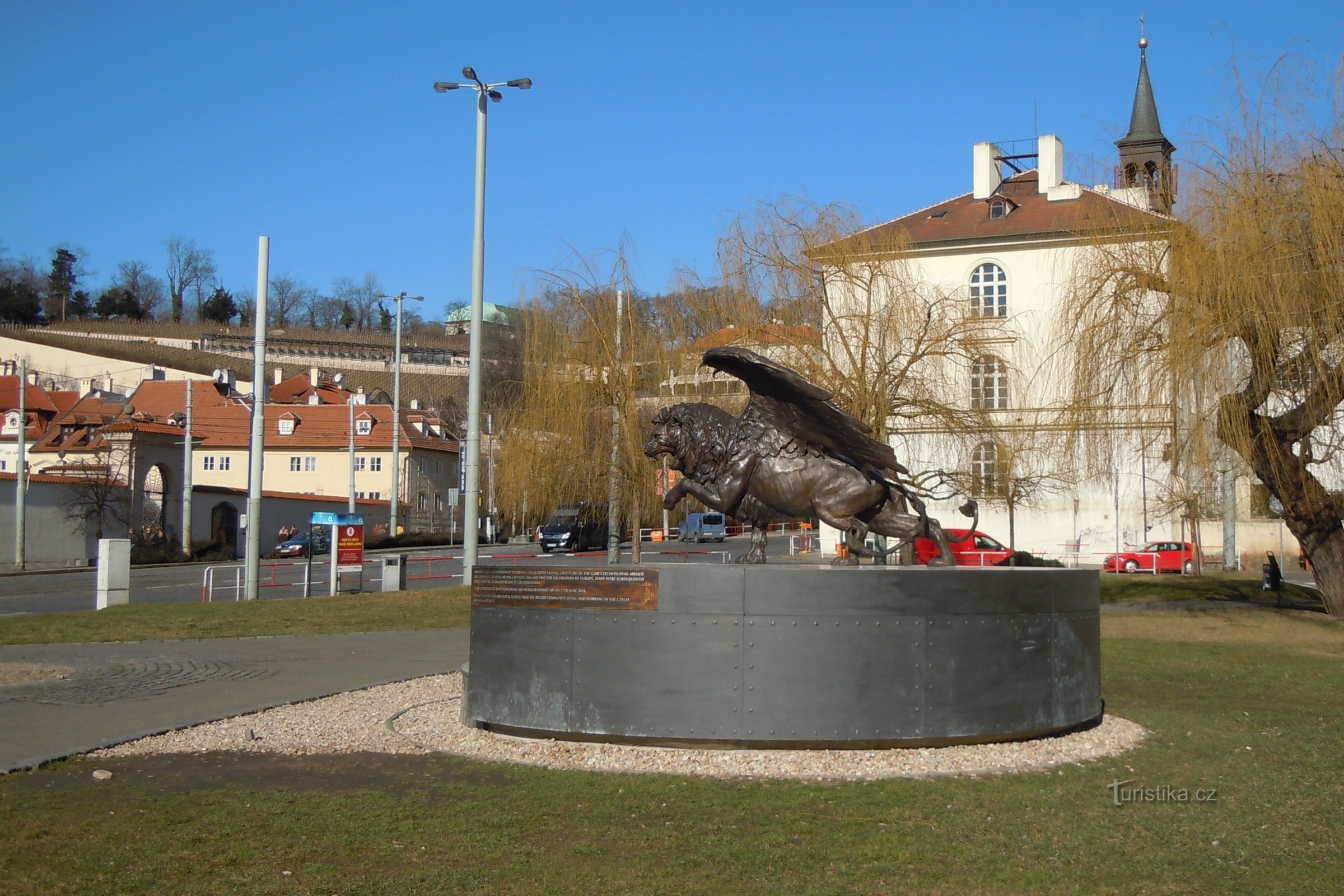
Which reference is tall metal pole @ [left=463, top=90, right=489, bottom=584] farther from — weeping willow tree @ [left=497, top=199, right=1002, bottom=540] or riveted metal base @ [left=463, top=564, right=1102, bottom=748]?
riveted metal base @ [left=463, top=564, right=1102, bottom=748]

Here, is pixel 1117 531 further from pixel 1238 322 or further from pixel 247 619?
pixel 247 619

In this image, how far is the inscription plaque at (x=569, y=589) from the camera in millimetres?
10156

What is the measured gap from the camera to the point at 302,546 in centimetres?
5400

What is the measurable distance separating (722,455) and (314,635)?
1168cm

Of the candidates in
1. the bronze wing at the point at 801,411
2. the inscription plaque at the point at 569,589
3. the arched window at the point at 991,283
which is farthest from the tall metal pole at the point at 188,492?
the bronze wing at the point at 801,411

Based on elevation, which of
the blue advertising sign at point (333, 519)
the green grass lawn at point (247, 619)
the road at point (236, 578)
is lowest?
the road at point (236, 578)

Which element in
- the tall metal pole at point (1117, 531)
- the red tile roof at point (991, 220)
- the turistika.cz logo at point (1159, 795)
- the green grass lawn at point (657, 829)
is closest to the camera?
the green grass lawn at point (657, 829)

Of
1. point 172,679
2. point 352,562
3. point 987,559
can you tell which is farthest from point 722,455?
point 987,559

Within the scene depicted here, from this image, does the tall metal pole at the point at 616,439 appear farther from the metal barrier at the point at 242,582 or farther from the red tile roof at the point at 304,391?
the red tile roof at the point at 304,391

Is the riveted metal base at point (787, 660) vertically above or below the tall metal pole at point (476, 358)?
below

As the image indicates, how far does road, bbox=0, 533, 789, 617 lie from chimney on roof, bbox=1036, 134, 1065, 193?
A: 19.7m

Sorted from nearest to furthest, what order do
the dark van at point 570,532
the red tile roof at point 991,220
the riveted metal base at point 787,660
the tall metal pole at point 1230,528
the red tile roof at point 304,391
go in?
1. the riveted metal base at point 787,660
2. the tall metal pole at point 1230,528
3. the red tile roof at point 991,220
4. the dark van at point 570,532
5. the red tile roof at point 304,391

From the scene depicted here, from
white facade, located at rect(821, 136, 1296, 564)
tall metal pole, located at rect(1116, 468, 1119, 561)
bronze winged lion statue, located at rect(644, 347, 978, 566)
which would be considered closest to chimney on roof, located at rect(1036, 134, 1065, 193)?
white facade, located at rect(821, 136, 1296, 564)

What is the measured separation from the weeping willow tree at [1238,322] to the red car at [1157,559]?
1795 centimetres
